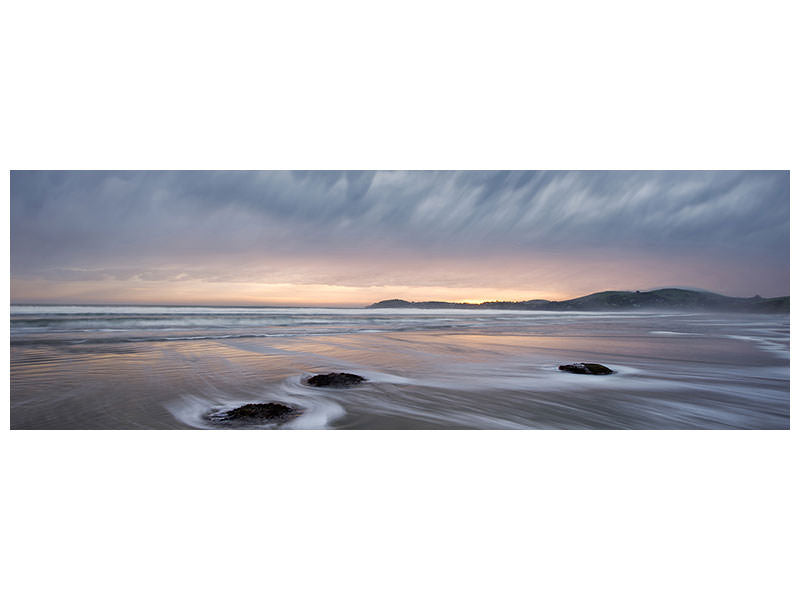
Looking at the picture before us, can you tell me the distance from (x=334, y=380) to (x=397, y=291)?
416 cm

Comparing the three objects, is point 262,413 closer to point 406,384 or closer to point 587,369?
point 406,384

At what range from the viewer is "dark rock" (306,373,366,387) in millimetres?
3504

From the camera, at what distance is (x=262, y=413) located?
8.80ft

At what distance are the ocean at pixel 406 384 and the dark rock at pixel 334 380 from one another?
0.13 m

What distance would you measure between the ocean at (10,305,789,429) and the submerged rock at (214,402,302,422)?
0.08m

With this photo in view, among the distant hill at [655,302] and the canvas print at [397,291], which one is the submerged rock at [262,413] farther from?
the distant hill at [655,302]

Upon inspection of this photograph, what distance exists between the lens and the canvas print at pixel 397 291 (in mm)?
2957

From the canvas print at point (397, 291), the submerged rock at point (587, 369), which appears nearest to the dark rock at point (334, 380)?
the canvas print at point (397, 291)

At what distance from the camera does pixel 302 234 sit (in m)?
6.53

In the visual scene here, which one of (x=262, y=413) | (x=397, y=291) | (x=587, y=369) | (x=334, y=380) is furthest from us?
(x=397, y=291)

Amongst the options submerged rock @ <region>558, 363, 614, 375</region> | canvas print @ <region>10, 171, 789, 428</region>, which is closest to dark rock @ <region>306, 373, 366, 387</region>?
canvas print @ <region>10, 171, 789, 428</region>

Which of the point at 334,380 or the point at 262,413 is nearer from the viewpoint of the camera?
the point at 262,413

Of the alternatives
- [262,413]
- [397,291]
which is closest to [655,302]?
[397,291]
